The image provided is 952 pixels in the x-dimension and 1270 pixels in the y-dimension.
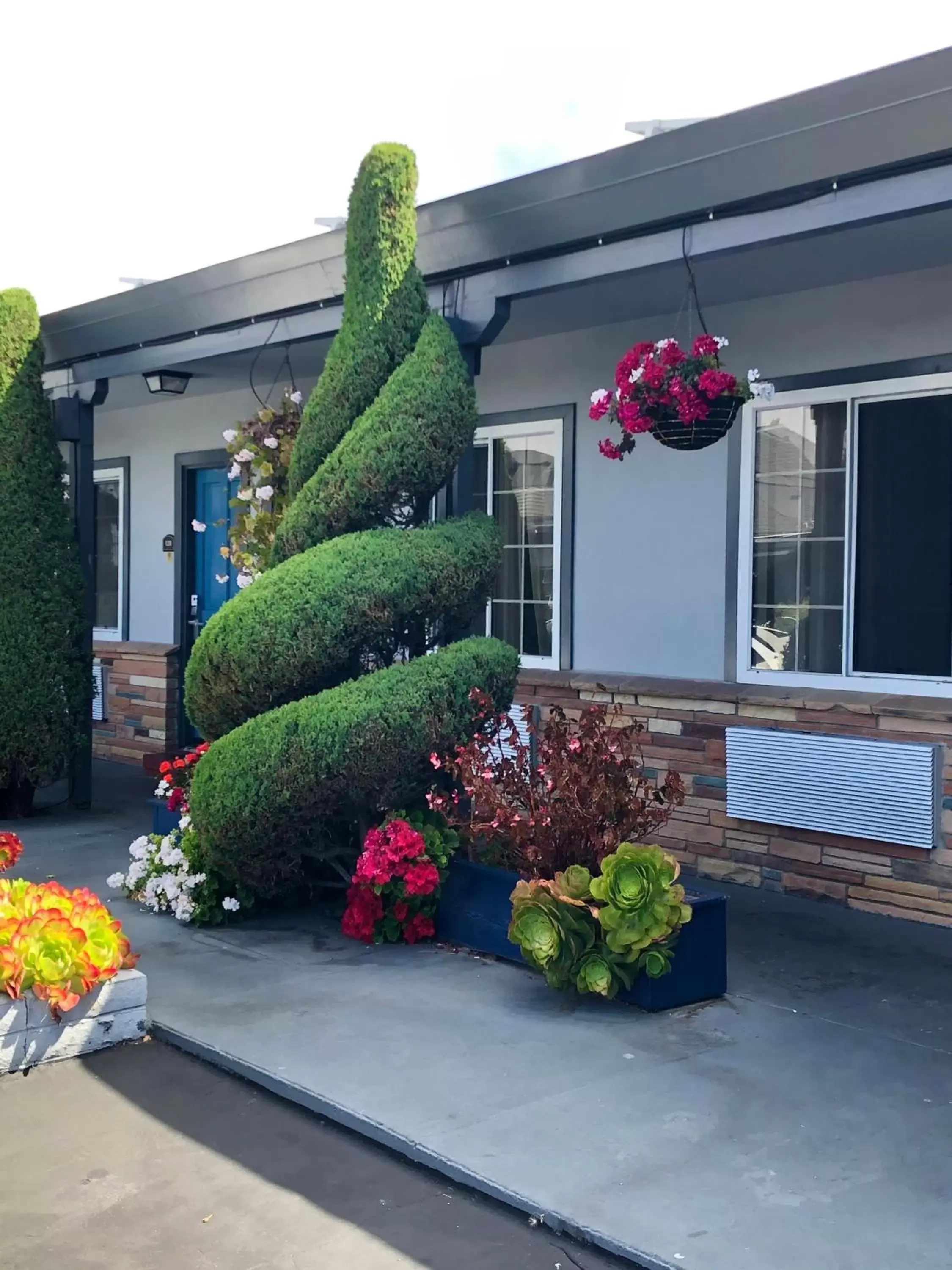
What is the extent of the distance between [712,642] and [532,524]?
1572 millimetres

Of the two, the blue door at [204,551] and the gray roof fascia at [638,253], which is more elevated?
the gray roof fascia at [638,253]

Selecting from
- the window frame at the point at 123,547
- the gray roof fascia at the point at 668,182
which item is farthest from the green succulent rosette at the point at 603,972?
the window frame at the point at 123,547

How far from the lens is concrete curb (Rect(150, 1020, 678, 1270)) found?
3.11 m

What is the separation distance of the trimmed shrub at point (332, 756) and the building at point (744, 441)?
1.57m

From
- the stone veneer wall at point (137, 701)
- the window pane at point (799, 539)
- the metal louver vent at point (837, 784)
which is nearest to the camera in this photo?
the metal louver vent at point (837, 784)

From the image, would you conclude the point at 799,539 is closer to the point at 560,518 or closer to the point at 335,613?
the point at 560,518

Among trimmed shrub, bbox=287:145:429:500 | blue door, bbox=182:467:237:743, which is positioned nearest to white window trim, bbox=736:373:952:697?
trimmed shrub, bbox=287:145:429:500

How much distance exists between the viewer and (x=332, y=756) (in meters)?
5.34

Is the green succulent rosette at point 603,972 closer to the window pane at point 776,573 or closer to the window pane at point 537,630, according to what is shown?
the window pane at point 776,573

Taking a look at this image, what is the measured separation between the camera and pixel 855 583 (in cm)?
652

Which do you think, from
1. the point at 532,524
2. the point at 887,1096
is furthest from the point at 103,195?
the point at 887,1096

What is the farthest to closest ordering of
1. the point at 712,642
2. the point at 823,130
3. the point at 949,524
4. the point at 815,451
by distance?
the point at 712,642, the point at 815,451, the point at 949,524, the point at 823,130

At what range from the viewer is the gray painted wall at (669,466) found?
20.9ft

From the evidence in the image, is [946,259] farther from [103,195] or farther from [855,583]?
[103,195]
